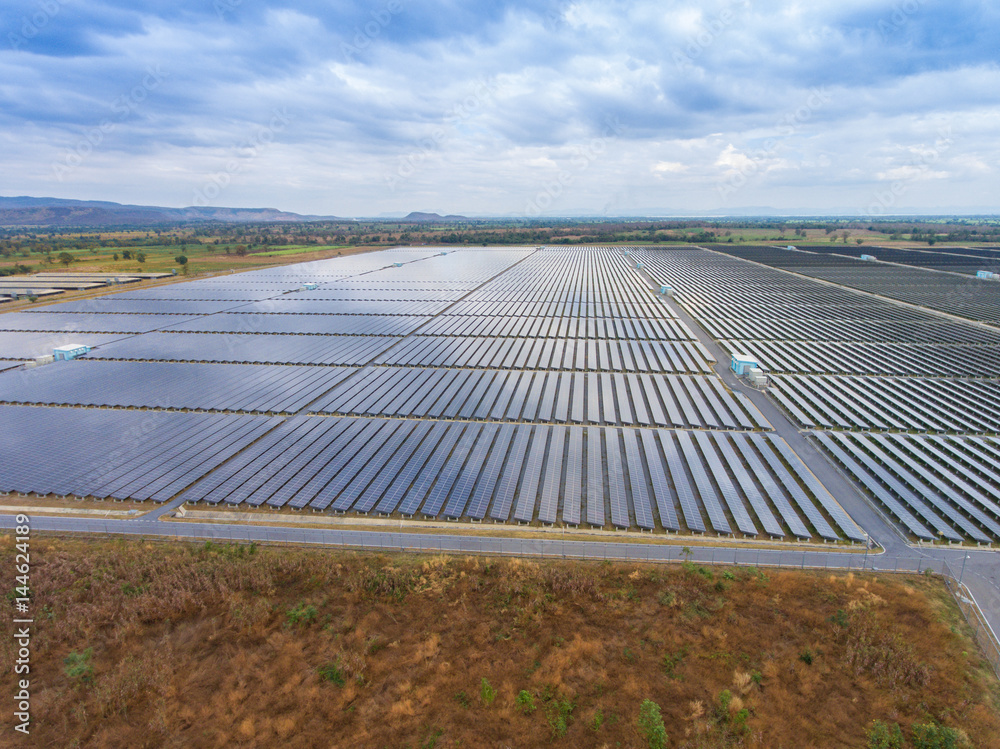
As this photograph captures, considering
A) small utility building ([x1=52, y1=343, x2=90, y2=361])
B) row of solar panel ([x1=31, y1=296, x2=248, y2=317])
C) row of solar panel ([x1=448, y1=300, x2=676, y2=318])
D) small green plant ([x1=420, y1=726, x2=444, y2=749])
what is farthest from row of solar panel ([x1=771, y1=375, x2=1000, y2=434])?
row of solar panel ([x1=31, y1=296, x2=248, y2=317])

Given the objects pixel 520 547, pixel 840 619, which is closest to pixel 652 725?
pixel 520 547

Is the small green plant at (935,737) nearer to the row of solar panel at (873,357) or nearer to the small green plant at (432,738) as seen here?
the small green plant at (432,738)

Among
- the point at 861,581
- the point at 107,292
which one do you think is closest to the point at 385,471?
the point at 861,581

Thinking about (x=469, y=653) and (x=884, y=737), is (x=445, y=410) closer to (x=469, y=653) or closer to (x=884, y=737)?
(x=469, y=653)

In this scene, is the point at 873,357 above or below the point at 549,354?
below

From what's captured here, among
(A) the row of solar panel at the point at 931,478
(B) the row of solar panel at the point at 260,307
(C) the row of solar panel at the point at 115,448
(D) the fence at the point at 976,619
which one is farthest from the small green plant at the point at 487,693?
(B) the row of solar panel at the point at 260,307

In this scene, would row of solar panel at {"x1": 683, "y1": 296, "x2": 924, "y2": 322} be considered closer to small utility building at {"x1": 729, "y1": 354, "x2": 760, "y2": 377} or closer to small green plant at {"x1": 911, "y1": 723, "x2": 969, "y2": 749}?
small utility building at {"x1": 729, "y1": 354, "x2": 760, "y2": 377}
